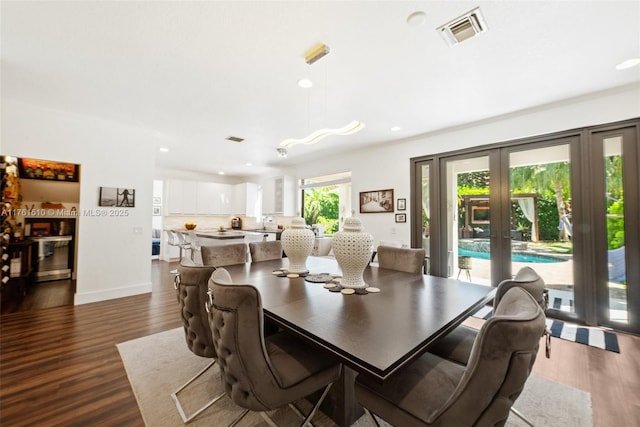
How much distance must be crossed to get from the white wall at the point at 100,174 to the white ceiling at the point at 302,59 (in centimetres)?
32

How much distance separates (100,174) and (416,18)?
14.2 feet

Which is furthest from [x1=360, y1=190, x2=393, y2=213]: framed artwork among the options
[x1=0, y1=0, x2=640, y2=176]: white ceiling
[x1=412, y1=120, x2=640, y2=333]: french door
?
[x1=0, y1=0, x2=640, y2=176]: white ceiling

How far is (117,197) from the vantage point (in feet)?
12.4

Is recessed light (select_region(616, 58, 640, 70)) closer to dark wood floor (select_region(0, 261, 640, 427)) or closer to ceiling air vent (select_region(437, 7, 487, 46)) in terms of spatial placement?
ceiling air vent (select_region(437, 7, 487, 46))

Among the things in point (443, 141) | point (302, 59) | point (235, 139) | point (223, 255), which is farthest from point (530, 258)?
point (235, 139)

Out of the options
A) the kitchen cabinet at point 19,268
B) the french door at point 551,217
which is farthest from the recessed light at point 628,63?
the kitchen cabinet at point 19,268

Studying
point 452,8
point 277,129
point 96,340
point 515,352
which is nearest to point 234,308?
point 515,352

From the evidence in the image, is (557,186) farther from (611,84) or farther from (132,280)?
(132,280)

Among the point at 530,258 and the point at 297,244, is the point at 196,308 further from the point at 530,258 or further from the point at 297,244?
the point at 530,258

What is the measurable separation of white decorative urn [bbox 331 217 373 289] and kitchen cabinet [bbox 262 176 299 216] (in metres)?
4.97

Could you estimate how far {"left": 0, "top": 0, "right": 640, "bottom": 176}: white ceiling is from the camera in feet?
5.62

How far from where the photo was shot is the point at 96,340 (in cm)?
250

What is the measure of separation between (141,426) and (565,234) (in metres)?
4.46

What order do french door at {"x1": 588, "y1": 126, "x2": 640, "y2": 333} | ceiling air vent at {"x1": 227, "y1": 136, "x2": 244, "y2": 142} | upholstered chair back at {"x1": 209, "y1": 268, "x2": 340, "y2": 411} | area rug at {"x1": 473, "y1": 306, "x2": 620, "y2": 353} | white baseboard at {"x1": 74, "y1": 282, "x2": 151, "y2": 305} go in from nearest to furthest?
upholstered chair back at {"x1": 209, "y1": 268, "x2": 340, "y2": 411} → area rug at {"x1": 473, "y1": 306, "x2": 620, "y2": 353} → french door at {"x1": 588, "y1": 126, "x2": 640, "y2": 333} → white baseboard at {"x1": 74, "y1": 282, "x2": 151, "y2": 305} → ceiling air vent at {"x1": 227, "y1": 136, "x2": 244, "y2": 142}
